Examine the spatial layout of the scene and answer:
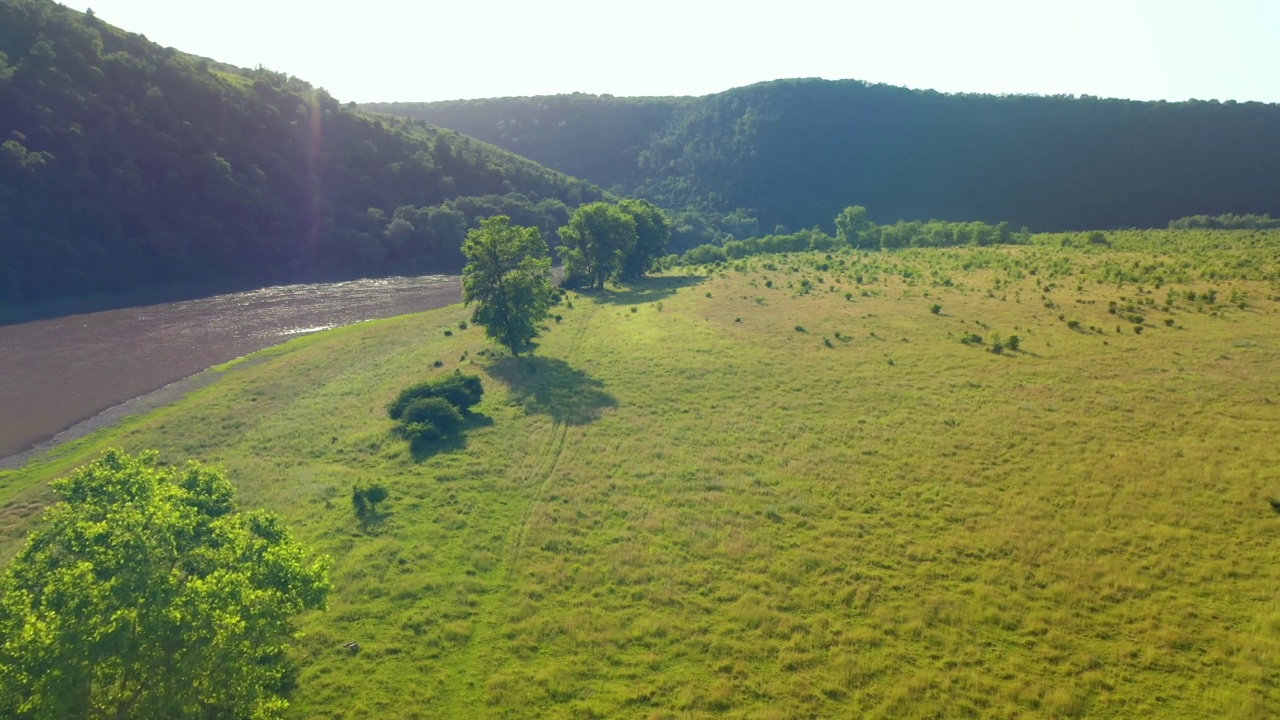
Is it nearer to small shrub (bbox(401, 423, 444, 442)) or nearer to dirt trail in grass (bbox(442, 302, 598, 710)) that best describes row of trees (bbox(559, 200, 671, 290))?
dirt trail in grass (bbox(442, 302, 598, 710))

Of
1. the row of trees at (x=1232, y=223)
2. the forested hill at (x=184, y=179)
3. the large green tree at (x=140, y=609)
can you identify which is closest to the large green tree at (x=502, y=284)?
the large green tree at (x=140, y=609)

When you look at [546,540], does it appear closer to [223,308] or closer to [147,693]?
[147,693]

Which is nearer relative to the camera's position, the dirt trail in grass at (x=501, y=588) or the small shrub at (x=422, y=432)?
the dirt trail in grass at (x=501, y=588)

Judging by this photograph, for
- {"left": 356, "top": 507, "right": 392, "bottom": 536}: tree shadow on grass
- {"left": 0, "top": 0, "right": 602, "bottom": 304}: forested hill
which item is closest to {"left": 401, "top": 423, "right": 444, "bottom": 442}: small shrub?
{"left": 356, "top": 507, "right": 392, "bottom": 536}: tree shadow on grass

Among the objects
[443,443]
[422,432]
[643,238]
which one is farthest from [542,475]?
[643,238]

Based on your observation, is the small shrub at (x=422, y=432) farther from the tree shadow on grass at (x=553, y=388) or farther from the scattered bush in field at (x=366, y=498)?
the scattered bush in field at (x=366, y=498)

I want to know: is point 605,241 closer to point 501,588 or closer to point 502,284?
point 502,284
